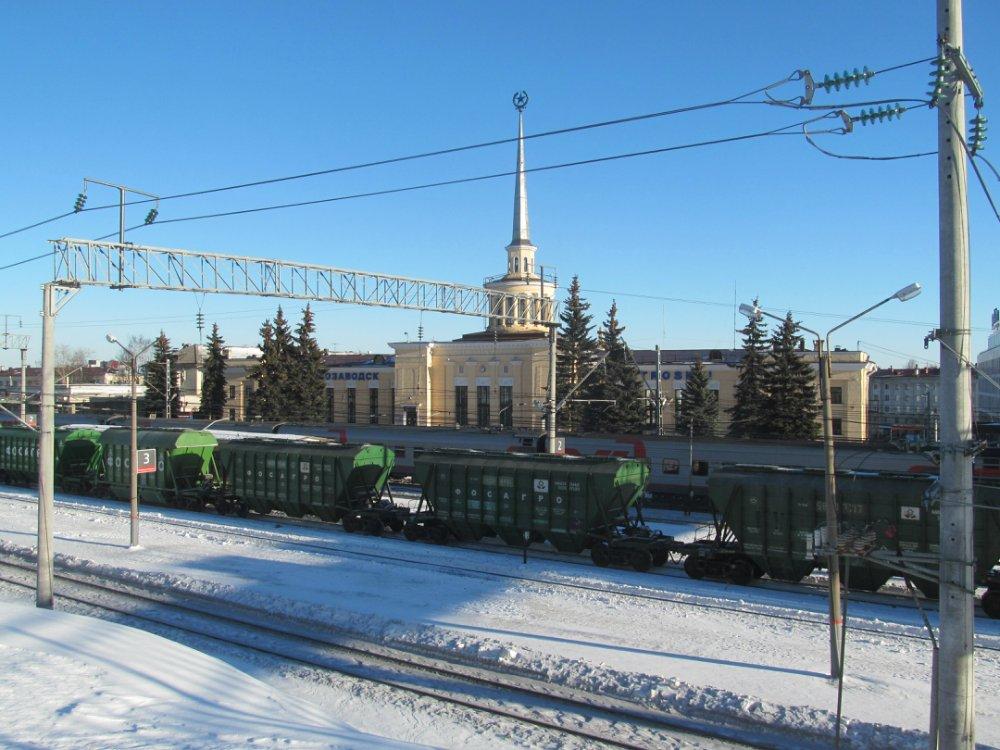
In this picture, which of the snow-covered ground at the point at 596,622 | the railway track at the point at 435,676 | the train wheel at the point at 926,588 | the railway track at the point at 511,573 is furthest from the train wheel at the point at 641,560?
the railway track at the point at 435,676

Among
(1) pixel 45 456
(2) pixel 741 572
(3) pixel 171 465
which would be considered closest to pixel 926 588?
(2) pixel 741 572

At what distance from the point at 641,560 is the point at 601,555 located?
1151 millimetres

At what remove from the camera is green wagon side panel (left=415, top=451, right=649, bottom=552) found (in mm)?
21344

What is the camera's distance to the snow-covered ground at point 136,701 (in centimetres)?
934

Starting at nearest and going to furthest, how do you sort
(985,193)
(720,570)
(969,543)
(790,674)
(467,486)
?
(969,543), (985,193), (790,674), (720,570), (467,486)

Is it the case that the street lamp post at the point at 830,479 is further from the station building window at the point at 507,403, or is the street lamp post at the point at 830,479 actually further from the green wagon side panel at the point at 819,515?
the station building window at the point at 507,403

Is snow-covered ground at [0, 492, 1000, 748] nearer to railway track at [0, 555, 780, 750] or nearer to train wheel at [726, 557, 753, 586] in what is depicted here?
railway track at [0, 555, 780, 750]

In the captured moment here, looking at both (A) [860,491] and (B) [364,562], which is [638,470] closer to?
(A) [860,491]

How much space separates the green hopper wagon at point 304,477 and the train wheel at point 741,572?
11074 millimetres

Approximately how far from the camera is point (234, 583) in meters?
17.9

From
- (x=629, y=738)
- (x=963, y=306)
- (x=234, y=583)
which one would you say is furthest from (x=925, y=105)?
(x=234, y=583)

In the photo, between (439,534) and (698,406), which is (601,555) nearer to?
(439,534)

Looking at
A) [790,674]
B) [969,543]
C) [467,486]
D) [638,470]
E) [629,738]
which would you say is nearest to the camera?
[969,543]

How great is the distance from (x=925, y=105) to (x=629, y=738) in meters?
8.22
